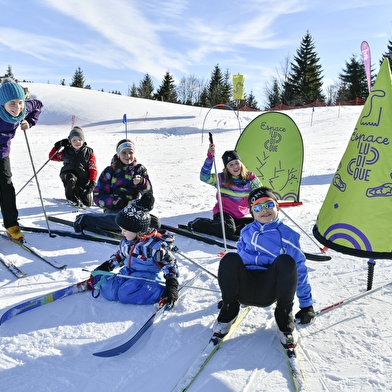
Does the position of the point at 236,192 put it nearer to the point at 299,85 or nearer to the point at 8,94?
the point at 8,94

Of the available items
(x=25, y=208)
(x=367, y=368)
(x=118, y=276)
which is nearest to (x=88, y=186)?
(x=25, y=208)

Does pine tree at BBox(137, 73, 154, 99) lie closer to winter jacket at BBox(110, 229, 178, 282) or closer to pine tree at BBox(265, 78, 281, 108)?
pine tree at BBox(265, 78, 281, 108)

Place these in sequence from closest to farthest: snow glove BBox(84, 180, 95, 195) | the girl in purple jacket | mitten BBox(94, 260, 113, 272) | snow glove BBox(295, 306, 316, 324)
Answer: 1. snow glove BBox(295, 306, 316, 324)
2. mitten BBox(94, 260, 113, 272)
3. the girl in purple jacket
4. snow glove BBox(84, 180, 95, 195)

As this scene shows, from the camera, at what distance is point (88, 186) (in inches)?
269

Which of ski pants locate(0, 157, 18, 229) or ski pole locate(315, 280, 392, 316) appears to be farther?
ski pants locate(0, 157, 18, 229)

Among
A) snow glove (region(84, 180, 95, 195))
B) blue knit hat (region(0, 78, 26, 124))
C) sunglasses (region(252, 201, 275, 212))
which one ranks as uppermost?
blue knit hat (region(0, 78, 26, 124))

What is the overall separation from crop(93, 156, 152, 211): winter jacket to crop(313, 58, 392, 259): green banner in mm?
2755

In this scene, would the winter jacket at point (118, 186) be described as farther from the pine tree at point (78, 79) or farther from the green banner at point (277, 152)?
the pine tree at point (78, 79)

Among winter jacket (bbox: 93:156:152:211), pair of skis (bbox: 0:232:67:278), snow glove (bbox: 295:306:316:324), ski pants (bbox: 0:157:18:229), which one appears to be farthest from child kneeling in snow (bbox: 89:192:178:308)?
winter jacket (bbox: 93:156:152:211)

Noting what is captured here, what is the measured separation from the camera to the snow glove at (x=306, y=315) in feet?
8.80

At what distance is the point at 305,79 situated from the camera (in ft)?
136

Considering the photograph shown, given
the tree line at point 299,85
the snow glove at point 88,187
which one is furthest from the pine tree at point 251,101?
the snow glove at point 88,187

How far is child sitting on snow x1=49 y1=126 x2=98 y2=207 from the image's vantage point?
6473 millimetres

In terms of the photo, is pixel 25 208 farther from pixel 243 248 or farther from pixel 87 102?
pixel 87 102
